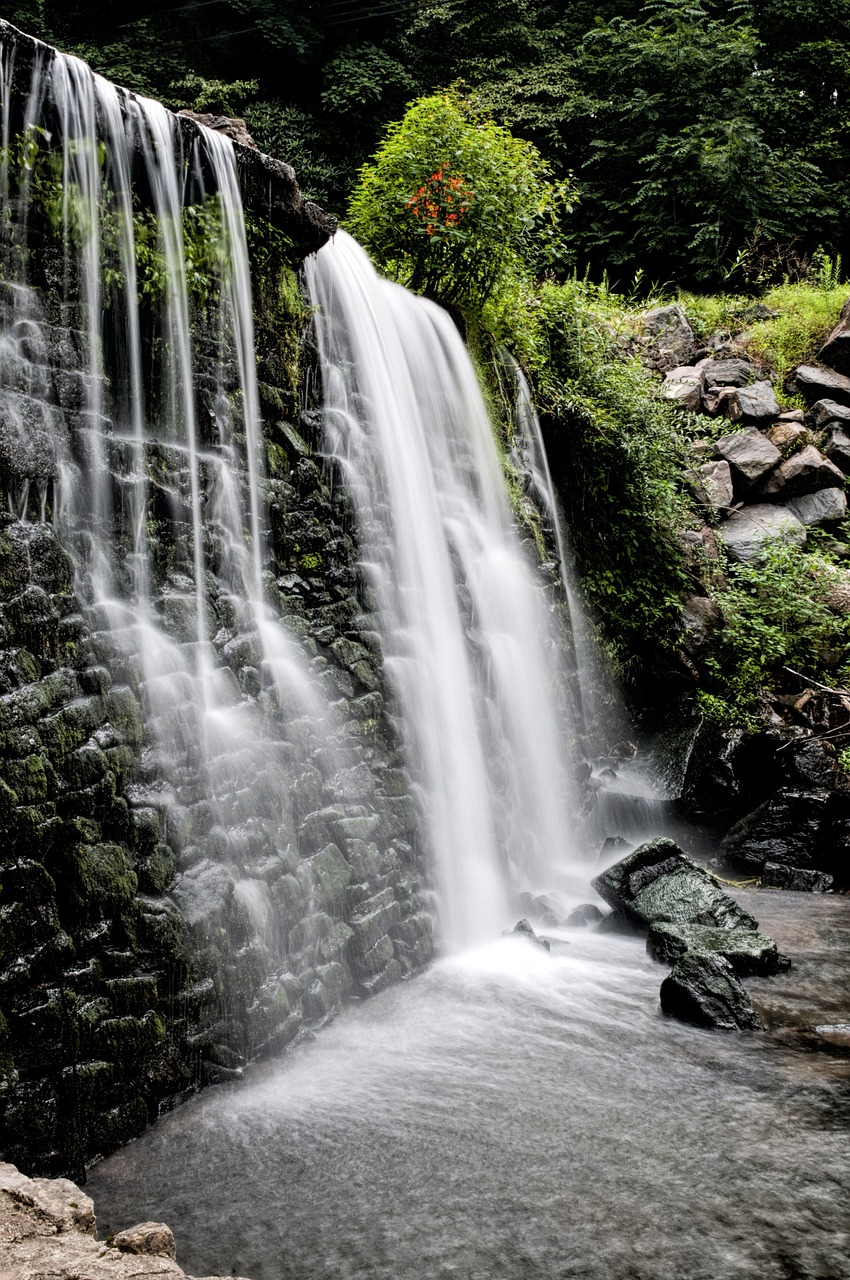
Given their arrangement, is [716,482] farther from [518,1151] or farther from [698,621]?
[518,1151]

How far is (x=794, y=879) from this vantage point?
7.18 m

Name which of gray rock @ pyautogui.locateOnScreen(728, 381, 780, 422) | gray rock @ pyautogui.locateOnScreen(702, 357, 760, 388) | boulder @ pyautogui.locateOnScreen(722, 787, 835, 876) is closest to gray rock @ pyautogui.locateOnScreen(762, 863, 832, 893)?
boulder @ pyautogui.locateOnScreen(722, 787, 835, 876)

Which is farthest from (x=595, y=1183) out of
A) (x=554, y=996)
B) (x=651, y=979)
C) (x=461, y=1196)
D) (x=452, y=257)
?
(x=452, y=257)

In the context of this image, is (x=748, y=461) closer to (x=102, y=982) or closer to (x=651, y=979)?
(x=651, y=979)

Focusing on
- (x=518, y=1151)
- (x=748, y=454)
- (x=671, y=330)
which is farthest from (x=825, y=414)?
(x=518, y=1151)

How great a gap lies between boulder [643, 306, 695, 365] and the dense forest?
9.84 feet

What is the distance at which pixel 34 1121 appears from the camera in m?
3.08

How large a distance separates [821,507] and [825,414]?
180cm

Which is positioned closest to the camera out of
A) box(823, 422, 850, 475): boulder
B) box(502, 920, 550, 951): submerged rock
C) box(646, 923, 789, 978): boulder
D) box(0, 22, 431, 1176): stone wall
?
box(0, 22, 431, 1176): stone wall

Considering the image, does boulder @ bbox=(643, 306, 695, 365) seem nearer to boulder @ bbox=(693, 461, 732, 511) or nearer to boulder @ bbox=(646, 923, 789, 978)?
boulder @ bbox=(693, 461, 732, 511)

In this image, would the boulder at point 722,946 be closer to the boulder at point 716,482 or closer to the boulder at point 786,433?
the boulder at point 716,482

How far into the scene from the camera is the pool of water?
269 cm

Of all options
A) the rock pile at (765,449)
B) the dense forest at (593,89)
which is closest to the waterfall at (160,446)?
the rock pile at (765,449)

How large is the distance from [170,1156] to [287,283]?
471cm
